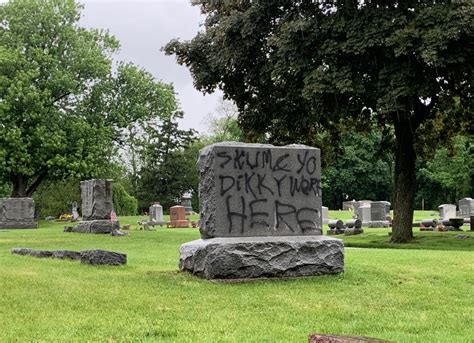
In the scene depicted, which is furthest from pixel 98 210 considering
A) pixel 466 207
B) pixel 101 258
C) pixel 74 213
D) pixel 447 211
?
pixel 466 207

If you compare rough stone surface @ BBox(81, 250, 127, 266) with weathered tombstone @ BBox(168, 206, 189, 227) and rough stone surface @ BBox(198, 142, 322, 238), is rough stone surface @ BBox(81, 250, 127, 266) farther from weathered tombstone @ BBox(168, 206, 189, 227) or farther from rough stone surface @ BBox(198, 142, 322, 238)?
weathered tombstone @ BBox(168, 206, 189, 227)

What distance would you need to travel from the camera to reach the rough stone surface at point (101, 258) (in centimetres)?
1113

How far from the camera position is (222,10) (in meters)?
22.0

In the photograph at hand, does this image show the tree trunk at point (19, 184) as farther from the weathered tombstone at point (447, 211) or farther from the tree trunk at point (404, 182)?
the weathered tombstone at point (447, 211)

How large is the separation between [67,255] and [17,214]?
2080 centimetres

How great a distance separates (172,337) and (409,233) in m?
Answer: 15.9

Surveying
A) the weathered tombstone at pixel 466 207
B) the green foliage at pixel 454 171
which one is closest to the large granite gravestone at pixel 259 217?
the weathered tombstone at pixel 466 207

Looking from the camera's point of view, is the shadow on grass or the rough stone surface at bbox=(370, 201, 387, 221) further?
the rough stone surface at bbox=(370, 201, 387, 221)

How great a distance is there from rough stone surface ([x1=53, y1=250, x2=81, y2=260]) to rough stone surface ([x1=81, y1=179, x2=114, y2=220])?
13.0 meters

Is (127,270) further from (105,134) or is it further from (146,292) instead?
(105,134)

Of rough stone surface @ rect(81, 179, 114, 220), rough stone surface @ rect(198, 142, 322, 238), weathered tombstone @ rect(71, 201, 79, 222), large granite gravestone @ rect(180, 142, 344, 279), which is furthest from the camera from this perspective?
weathered tombstone @ rect(71, 201, 79, 222)

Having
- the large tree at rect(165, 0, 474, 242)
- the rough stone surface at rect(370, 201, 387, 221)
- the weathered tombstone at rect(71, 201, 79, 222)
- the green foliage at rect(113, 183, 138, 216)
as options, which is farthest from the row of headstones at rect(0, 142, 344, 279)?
the green foliage at rect(113, 183, 138, 216)

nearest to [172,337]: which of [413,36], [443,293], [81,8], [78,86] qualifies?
[443,293]

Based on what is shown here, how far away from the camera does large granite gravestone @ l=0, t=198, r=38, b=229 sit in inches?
1232
